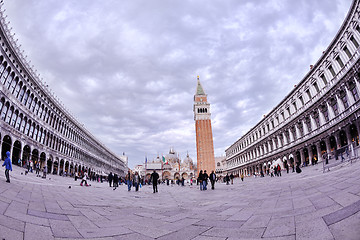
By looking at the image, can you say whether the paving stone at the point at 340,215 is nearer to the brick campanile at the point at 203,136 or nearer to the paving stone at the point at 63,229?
the paving stone at the point at 63,229

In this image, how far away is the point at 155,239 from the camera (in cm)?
303

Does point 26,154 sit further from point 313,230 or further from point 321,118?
point 321,118

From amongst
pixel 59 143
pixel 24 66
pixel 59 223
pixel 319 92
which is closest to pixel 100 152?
pixel 59 143

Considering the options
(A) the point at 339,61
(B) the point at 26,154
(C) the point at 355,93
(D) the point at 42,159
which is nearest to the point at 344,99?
(C) the point at 355,93

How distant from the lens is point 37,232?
3.08 m

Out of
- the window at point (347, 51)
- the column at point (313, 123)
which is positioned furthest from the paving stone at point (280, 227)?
the column at point (313, 123)

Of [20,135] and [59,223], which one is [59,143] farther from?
[59,223]

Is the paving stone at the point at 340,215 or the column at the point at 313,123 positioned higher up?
the column at the point at 313,123

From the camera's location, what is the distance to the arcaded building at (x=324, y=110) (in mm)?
22094

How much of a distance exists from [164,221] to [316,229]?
284cm

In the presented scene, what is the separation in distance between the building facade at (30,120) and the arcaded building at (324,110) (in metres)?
35.2

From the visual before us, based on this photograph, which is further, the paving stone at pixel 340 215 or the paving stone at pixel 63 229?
the paving stone at pixel 63 229

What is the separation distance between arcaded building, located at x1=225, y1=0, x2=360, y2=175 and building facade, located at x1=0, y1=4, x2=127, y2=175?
3517cm

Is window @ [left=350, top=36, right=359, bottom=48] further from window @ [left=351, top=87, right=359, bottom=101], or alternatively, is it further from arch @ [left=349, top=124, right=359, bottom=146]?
arch @ [left=349, top=124, right=359, bottom=146]
